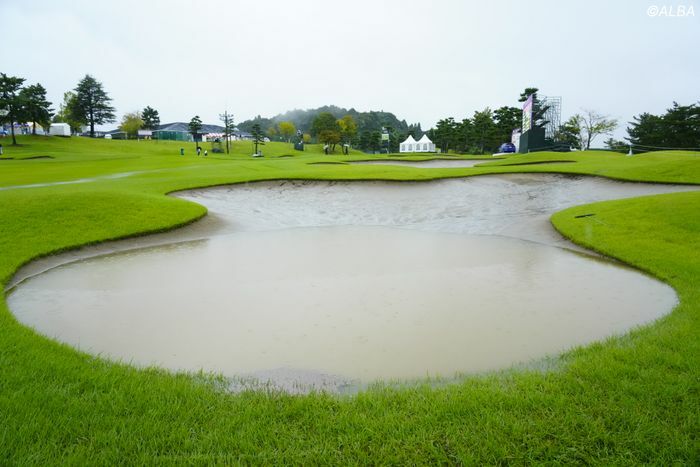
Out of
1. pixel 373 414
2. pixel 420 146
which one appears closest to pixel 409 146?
pixel 420 146

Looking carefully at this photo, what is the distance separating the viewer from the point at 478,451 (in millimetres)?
2875

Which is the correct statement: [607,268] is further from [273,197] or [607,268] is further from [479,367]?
[273,197]

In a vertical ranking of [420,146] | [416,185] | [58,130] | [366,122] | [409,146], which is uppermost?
[366,122]

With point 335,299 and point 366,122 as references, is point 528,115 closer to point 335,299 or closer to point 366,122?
point 335,299

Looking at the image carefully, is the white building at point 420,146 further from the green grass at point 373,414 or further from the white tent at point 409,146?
the green grass at point 373,414

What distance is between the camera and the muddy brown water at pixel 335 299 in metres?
4.86

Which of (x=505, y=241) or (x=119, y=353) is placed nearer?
(x=119, y=353)

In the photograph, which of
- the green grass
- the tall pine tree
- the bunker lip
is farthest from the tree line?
the green grass

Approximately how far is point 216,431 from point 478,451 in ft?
6.25

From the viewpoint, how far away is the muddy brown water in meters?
4.86

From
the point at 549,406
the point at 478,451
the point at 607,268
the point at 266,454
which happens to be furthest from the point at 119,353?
the point at 607,268

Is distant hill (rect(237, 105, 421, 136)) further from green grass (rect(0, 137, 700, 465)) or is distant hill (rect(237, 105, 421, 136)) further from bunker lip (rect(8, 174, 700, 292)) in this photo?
green grass (rect(0, 137, 700, 465))

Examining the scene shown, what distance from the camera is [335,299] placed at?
6.68 metres

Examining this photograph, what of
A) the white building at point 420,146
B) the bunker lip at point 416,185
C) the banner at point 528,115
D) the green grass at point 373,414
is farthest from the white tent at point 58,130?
the green grass at point 373,414
